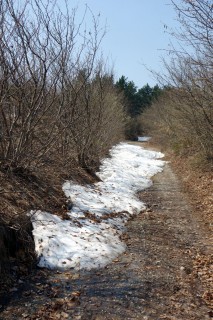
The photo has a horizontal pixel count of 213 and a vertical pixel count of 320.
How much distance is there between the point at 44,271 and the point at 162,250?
7.47 feet

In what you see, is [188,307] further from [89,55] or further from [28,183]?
[89,55]

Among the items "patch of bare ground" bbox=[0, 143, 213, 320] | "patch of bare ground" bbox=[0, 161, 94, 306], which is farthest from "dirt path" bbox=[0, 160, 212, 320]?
"patch of bare ground" bbox=[0, 161, 94, 306]

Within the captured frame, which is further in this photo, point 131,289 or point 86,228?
point 86,228

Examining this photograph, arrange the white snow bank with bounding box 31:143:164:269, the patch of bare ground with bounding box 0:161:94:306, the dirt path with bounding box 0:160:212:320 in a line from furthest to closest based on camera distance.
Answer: the white snow bank with bounding box 31:143:164:269 < the patch of bare ground with bounding box 0:161:94:306 < the dirt path with bounding box 0:160:212:320

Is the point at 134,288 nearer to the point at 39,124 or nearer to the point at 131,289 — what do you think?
the point at 131,289

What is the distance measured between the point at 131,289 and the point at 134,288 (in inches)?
2.2

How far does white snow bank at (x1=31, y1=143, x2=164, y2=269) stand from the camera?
577 centimetres

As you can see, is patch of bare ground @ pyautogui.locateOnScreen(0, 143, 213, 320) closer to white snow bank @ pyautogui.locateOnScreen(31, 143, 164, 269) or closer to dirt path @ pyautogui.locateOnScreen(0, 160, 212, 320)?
dirt path @ pyautogui.locateOnScreen(0, 160, 212, 320)

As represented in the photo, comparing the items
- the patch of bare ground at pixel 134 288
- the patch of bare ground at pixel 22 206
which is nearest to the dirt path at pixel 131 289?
the patch of bare ground at pixel 134 288

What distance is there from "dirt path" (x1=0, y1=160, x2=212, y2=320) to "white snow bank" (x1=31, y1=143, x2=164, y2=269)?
0.92 feet

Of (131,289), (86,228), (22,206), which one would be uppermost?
(22,206)

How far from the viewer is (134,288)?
16.5ft

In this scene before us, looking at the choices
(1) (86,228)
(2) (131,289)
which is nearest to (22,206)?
(1) (86,228)

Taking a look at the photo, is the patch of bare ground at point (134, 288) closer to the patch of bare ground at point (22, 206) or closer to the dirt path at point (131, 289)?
the dirt path at point (131, 289)
